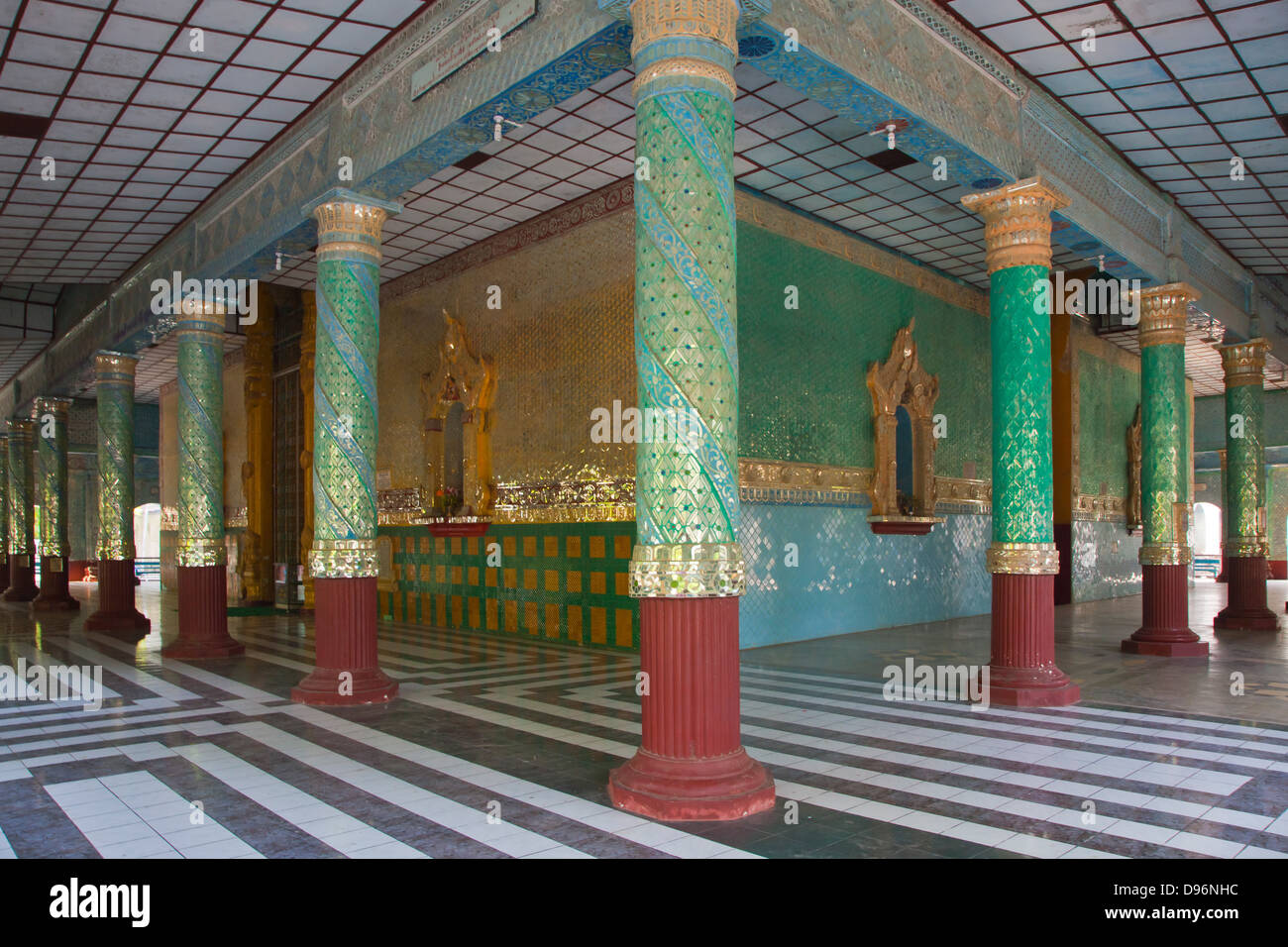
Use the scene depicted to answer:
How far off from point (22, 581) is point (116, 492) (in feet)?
31.0

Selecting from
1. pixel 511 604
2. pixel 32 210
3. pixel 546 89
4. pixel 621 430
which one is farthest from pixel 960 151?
pixel 32 210

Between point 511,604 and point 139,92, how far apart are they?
22.0 feet

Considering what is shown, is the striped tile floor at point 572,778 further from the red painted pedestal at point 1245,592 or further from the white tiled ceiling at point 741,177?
the red painted pedestal at point 1245,592

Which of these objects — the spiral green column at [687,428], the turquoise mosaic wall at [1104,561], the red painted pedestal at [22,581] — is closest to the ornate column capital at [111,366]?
the red painted pedestal at [22,581]

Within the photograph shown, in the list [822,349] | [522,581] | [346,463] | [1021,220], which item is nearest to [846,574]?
[822,349]

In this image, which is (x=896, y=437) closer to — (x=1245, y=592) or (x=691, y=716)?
(x=1245, y=592)

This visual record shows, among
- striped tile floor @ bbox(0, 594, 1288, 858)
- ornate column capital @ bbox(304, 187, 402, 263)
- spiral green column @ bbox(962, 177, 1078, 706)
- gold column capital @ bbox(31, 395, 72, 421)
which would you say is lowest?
striped tile floor @ bbox(0, 594, 1288, 858)

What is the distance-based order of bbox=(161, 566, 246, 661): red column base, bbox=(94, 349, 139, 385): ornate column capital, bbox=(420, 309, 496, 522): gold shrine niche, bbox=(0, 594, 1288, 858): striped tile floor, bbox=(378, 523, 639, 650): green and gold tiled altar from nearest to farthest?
bbox=(0, 594, 1288, 858): striped tile floor → bbox=(161, 566, 246, 661): red column base → bbox=(378, 523, 639, 650): green and gold tiled altar → bbox=(420, 309, 496, 522): gold shrine niche → bbox=(94, 349, 139, 385): ornate column capital

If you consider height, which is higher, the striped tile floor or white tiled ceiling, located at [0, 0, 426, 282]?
white tiled ceiling, located at [0, 0, 426, 282]

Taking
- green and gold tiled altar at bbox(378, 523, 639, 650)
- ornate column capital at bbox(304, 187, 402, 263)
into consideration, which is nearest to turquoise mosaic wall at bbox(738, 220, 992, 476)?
green and gold tiled altar at bbox(378, 523, 639, 650)

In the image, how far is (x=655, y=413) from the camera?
4625mm

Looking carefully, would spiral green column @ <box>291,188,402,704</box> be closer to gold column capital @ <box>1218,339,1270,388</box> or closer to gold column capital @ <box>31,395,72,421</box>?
gold column capital @ <box>1218,339,1270,388</box>

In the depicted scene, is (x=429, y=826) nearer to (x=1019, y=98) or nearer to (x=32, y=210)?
(x=1019, y=98)

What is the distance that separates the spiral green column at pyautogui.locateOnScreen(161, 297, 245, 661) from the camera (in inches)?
403
